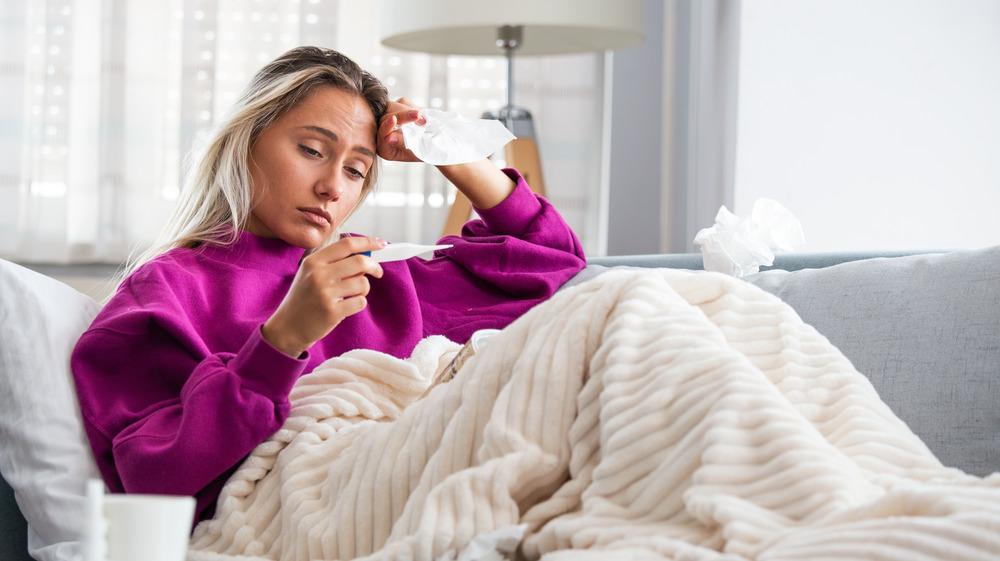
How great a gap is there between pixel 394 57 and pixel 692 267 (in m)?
1.56

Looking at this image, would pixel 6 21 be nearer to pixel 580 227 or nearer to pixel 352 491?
pixel 580 227

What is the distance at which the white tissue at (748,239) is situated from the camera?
138 centimetres

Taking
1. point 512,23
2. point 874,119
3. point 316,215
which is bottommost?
point 316,215

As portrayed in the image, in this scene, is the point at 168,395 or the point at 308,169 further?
the point at 308,169

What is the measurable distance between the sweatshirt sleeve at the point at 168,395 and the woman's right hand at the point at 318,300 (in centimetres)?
2

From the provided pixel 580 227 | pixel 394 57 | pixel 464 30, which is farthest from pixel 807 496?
pixel 394 57

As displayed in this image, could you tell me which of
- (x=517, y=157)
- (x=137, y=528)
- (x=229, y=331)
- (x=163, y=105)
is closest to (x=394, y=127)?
(x=229, y=331)

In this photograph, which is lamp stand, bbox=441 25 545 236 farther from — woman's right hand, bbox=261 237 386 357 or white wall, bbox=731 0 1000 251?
woman's right hand, bbox=261 237 386 357

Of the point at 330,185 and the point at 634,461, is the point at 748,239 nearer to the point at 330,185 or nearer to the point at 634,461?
the point at 330,185

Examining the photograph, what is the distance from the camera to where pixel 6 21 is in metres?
Answer: 2.75

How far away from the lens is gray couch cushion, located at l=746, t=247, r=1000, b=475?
39.4 inches

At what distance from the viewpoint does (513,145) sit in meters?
2.36

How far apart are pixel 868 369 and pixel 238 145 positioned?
2.85ft

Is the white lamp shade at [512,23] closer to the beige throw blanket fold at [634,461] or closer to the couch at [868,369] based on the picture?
the couch at [868,369]
